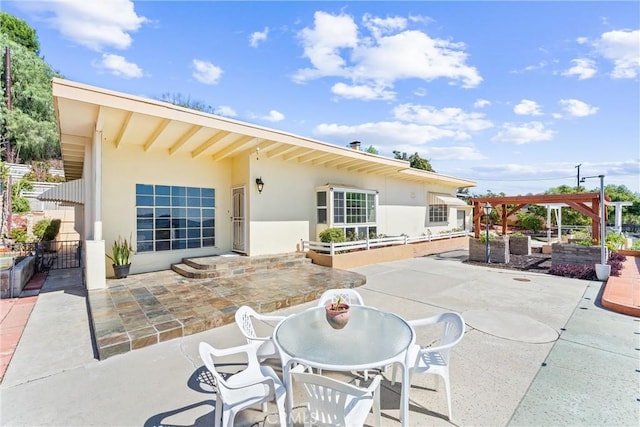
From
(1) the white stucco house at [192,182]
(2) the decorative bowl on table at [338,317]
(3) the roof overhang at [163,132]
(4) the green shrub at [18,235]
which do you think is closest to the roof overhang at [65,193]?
(1) the white stucco house at [192,182]

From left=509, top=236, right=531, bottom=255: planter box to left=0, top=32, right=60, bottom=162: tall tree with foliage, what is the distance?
3627 cm

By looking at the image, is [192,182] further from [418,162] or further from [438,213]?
[418,162]

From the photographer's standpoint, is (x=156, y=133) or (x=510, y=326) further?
(x=156, y=133)

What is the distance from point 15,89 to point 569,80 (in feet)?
132

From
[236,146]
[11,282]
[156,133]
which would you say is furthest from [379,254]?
[11,282]

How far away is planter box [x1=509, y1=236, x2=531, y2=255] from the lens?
13953mm

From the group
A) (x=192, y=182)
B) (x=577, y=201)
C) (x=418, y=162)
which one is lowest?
(x=577, y=201)

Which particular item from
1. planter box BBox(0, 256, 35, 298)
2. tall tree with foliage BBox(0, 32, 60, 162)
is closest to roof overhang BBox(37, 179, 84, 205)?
planter box BBox(0, 256, 35, 298)

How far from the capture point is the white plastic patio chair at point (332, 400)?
6.46ft

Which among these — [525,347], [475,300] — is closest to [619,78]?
[475,300]

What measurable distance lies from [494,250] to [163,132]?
13453 mm

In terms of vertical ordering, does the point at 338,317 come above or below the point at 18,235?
above

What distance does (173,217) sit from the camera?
30.0 feet

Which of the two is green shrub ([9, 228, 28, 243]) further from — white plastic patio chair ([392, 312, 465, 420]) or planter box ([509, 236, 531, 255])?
planter box ([509, 236, 531, 255])
